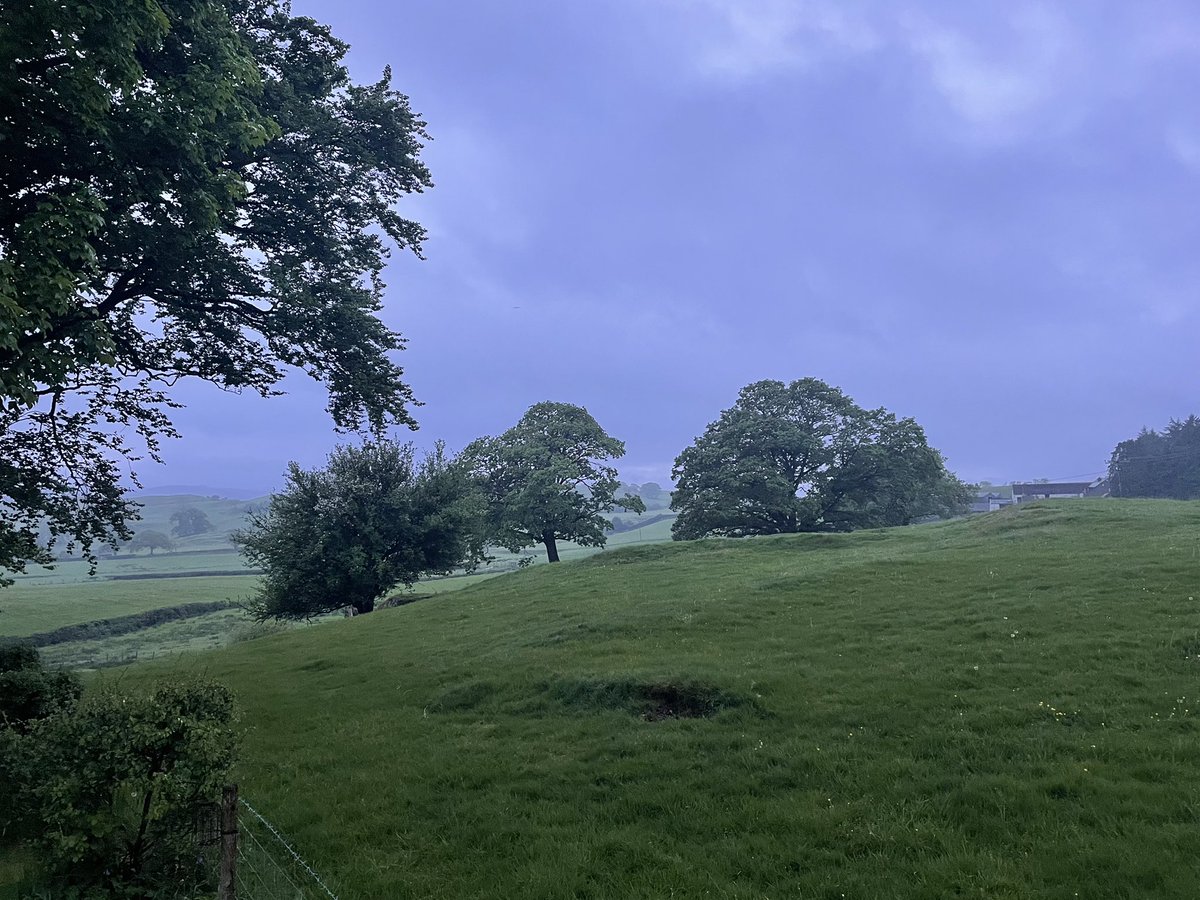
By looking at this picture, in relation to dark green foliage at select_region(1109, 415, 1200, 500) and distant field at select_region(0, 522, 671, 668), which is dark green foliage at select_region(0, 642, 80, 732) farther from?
dark green foliage at select_region(1109, 415, 1200, 500)

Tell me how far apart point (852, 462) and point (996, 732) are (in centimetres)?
5497

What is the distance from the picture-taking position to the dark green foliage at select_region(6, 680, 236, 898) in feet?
22.6

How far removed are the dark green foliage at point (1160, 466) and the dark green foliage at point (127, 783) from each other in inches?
5255

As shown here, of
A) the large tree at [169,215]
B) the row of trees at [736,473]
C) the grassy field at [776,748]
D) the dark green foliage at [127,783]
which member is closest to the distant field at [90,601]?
the row of trees at [736,473]

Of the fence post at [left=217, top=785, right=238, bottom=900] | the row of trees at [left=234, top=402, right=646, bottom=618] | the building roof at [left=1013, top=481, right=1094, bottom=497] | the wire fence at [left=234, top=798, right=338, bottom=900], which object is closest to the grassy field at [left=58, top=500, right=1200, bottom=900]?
the wire fence at [left=234, top=798, right=338, bottom=900]

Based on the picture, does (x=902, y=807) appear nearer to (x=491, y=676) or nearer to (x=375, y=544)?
(x=491, y=676)

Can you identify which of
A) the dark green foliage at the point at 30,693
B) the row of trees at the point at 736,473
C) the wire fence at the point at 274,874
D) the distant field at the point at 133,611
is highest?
the row of trees at the point at 736,473

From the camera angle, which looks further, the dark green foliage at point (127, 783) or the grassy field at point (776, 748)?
the grassy field at point (776, 748)

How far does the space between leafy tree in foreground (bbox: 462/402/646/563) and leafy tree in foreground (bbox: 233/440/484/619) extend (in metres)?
13.9

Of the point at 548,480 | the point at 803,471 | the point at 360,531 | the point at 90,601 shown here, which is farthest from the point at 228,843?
the point at 90,601

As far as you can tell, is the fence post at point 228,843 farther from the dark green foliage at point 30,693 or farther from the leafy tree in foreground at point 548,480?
the leafy tree in foreground at point 548,480

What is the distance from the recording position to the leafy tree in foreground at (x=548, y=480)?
59875 mm

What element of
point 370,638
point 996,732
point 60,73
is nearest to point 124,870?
point 996,732

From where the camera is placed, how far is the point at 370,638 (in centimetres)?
2759
